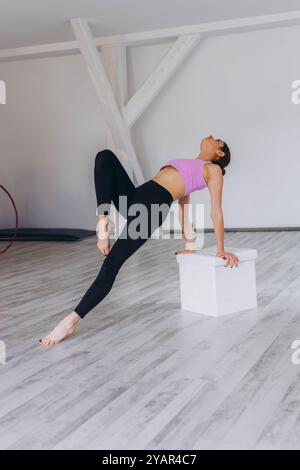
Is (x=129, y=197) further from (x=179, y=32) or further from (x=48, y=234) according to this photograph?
(x=48, y=234)

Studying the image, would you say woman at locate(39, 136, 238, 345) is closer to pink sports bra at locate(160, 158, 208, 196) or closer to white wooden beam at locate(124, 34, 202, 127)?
pink sports bra at locate(160, 158, 208, 196)

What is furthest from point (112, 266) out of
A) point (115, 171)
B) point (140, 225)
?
point (115, 171)

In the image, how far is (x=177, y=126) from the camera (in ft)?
29.2

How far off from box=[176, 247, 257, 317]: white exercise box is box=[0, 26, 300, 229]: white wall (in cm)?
447

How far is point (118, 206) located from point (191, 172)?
510 millimetres

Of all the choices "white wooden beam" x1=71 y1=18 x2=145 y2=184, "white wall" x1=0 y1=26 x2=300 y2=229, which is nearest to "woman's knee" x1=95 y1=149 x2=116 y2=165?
"white wooden beam" x1=71 y1=18 x2=145 y2=184

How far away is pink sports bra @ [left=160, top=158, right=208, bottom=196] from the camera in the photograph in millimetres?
3873

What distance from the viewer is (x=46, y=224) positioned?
973 centimetres

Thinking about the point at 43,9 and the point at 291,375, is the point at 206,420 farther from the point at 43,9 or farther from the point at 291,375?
the point at 43,9

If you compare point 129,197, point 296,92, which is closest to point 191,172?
point 129,197

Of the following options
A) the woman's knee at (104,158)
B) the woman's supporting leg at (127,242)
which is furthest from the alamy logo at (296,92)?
the woman's knee at (104,158)

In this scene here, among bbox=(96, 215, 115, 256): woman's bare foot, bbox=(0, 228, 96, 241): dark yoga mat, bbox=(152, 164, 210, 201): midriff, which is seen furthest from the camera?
bbox=(0, 228, 96, 241): dark yoga mat

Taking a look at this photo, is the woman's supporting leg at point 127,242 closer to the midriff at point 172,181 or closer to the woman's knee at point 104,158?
the midriff at point 172,181

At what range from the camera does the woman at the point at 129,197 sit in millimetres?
3545
